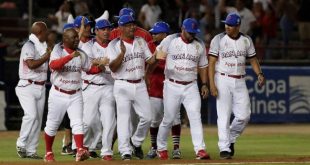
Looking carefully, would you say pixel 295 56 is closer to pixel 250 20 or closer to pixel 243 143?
pixel 250 20

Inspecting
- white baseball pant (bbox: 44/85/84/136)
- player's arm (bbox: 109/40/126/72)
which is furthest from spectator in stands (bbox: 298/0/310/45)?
white baseball pant (bbox: 44/85/84/136)

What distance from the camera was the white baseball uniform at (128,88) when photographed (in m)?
15.7

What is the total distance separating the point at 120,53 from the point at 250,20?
11.9 meters

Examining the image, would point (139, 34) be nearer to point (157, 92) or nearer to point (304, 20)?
point (157, 92)

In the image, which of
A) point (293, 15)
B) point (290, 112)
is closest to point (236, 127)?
point (290, 112)

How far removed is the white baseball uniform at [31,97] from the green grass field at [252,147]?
363 millimetres

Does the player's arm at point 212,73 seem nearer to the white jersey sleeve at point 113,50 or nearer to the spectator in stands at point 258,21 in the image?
the white jersey sleeve at point 113,50

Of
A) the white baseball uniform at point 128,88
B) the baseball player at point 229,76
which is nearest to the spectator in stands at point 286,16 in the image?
the baseball player at point 229,76

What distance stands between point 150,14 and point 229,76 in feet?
36.5

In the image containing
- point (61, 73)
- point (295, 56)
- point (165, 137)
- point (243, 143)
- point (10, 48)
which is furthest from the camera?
point (295, 56)

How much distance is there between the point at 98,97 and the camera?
53.4 feet

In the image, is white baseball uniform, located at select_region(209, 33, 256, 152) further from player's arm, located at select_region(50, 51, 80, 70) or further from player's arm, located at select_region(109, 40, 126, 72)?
player's arm, located at select_region(50, 51, 80, 70)

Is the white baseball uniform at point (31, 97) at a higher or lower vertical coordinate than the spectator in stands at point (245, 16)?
lower

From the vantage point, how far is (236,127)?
54.6 ft
